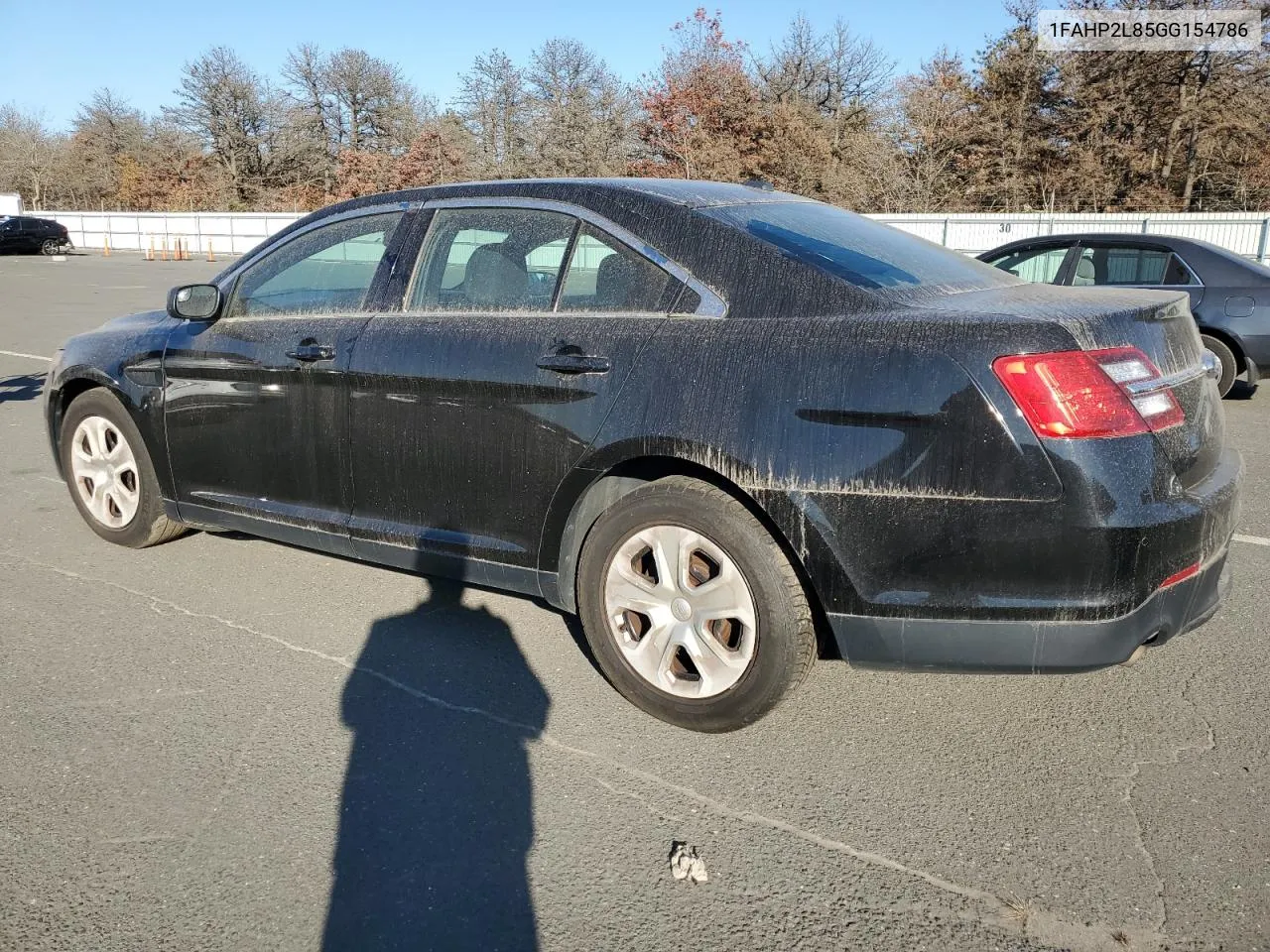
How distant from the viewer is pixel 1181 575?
2834mm

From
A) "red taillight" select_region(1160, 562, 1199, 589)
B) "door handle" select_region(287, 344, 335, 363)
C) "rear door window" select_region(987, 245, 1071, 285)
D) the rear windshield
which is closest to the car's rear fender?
the rear windshield

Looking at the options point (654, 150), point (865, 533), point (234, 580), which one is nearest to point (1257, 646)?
point (865, 533)

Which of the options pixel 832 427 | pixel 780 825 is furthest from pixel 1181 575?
pixel 780 825

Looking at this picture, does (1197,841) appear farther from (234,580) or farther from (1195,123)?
(1195,123)

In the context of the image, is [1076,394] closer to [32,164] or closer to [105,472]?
[105,472]

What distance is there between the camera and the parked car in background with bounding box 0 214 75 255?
39.8 meters

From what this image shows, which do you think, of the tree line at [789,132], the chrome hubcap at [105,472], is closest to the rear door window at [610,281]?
the chrome hubcap at [105,472]

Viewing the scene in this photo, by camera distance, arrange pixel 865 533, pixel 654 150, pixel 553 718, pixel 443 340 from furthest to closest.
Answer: pixel 654 150 < pixel 443 340 < pixel 553 718 < pixel 865 533

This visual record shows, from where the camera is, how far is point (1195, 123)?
104ft

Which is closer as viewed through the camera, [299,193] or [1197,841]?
[1197,841]

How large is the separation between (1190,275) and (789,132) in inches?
1178

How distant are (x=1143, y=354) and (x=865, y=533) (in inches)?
35.8

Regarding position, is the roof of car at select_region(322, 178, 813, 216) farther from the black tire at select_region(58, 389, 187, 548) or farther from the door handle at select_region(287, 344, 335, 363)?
the black tire at select_region(58, 389, 187, 548)

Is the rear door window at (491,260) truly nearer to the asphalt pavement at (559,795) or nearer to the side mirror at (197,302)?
the side mirror at (197,302)
